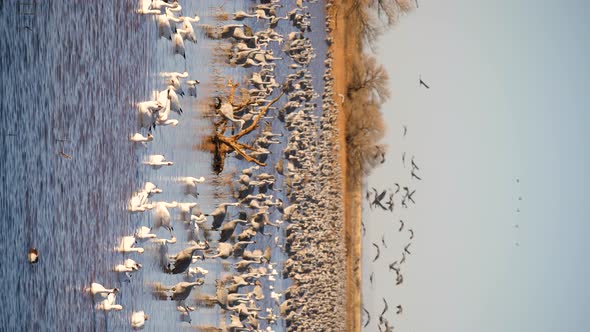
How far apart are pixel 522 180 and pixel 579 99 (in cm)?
82

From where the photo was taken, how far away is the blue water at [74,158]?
9.20 ft

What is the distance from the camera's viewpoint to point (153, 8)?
4219mm

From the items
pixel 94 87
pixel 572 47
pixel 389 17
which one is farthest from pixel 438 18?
pixel 94 87

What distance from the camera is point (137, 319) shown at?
3867mm

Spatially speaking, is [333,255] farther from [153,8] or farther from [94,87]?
[94,87]

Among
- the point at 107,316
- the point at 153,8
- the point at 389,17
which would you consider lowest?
the point at 107,316

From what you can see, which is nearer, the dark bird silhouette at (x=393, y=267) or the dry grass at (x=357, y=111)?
the dark bird silhouette at (x=393, y=267)

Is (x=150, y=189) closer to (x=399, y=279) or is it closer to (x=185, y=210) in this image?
(x=185, y=210)

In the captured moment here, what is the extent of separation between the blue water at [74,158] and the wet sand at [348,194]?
19.2 ft

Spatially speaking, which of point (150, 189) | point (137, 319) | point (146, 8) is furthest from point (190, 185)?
point (137, 319)

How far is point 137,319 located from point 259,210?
2986 mm

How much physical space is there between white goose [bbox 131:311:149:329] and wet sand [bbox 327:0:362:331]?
6539 millimetres

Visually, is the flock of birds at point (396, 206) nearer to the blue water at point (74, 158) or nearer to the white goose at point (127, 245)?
the blue water at point (74, 158)

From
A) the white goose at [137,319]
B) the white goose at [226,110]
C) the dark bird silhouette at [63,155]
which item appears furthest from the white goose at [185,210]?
the dark bird silhouette at [63,155]
